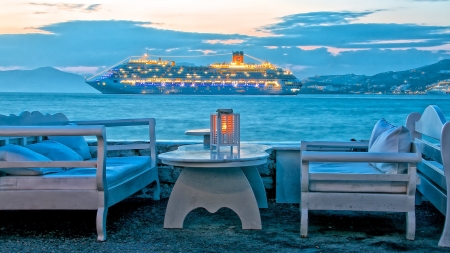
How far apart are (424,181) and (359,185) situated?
68cm

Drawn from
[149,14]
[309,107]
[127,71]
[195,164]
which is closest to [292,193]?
[195,164]

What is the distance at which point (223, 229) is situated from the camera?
9.50 feet

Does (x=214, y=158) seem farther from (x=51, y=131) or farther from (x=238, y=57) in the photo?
(x=238, y=57)

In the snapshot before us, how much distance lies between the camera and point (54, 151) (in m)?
3.09

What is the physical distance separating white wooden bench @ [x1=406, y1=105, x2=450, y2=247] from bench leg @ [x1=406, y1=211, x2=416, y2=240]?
5.0 inches

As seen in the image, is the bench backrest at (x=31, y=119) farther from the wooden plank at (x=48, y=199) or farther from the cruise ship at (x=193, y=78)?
the cruise ship at (x=193, y=78)

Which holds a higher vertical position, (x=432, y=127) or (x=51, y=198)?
(x=432, y=127)

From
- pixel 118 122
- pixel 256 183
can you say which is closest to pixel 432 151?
pixel 256 183

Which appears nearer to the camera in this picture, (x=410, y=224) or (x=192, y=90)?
(x=410, y=224)

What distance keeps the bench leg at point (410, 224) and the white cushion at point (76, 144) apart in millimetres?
1881

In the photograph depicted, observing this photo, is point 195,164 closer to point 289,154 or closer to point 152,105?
point 289,154

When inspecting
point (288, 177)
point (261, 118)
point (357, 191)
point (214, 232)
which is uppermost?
point (357, 191)

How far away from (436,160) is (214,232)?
1.20 metres

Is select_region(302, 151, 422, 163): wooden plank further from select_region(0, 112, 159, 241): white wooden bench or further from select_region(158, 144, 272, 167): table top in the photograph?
select_region(0, 112, 159, 241): white wooden bench
